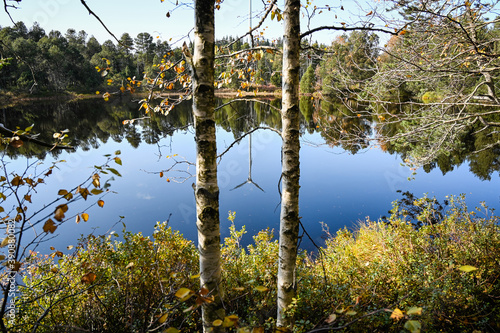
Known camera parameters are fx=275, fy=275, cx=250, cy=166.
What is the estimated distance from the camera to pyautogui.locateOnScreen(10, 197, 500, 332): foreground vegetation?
316cm

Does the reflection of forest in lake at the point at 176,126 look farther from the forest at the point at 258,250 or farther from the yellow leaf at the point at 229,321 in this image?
the yellow leaf at the point at 229,321

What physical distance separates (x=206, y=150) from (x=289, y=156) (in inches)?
36.7

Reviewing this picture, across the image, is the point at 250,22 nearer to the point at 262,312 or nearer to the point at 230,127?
the point at 262,312

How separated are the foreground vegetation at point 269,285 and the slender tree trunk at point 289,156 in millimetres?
188

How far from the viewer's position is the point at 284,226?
2.79 metres

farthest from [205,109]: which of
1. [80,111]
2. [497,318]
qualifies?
[80,111]

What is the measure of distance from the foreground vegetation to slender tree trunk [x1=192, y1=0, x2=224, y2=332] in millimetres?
701

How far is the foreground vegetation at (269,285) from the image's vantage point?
3164 mm

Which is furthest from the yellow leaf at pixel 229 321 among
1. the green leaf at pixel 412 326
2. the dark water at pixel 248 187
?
the dark water at pixel 248 187

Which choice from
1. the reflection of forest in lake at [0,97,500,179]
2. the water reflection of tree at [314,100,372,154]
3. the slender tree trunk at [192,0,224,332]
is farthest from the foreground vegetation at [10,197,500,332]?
→ the reflection of forest in lake at [0,97,500,179]

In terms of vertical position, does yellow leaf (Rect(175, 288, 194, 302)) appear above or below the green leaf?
above

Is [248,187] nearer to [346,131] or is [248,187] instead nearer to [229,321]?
[346,131]

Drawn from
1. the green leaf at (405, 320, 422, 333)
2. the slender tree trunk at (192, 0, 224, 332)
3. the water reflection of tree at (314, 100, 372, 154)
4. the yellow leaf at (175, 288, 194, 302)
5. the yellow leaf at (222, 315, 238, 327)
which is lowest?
the green leaf at (405, 320, 422, 333)

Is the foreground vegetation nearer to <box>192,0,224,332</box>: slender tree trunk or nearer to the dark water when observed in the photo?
<box>192,0,224,332</box>: slender tree trunk
